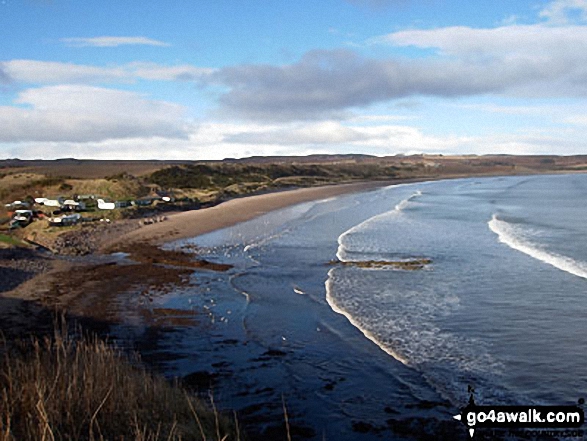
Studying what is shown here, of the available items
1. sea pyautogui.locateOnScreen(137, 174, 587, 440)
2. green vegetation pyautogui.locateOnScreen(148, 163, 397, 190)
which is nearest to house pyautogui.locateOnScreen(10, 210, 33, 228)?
sea pyautogui.locateOnScreen(137, 174, 587, 440)

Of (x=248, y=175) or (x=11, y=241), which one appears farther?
(x=248, y=175)

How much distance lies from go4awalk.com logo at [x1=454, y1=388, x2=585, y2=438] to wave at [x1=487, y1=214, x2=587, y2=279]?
11723 mm

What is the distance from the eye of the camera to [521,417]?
9.00 m

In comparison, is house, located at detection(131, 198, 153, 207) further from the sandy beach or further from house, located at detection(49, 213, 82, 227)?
house, located at detection(49, 213, 82, 227)

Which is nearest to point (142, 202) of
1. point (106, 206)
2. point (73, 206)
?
point (106, 206)

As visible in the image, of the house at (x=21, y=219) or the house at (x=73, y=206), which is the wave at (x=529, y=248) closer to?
the house at (x=21, y=219)

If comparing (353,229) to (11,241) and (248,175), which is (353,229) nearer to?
(11,241)

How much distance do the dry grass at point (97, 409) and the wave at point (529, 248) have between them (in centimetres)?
1682

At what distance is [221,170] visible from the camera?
88875 millimetres

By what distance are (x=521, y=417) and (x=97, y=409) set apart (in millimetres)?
6539

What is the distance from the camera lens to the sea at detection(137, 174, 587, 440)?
9539 mm

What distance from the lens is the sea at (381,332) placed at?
954 centimetres

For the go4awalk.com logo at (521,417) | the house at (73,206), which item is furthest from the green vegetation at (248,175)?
the go4awalk.com logo at (521,417)

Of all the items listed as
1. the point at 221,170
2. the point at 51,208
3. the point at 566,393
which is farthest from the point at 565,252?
the point at 221,170
